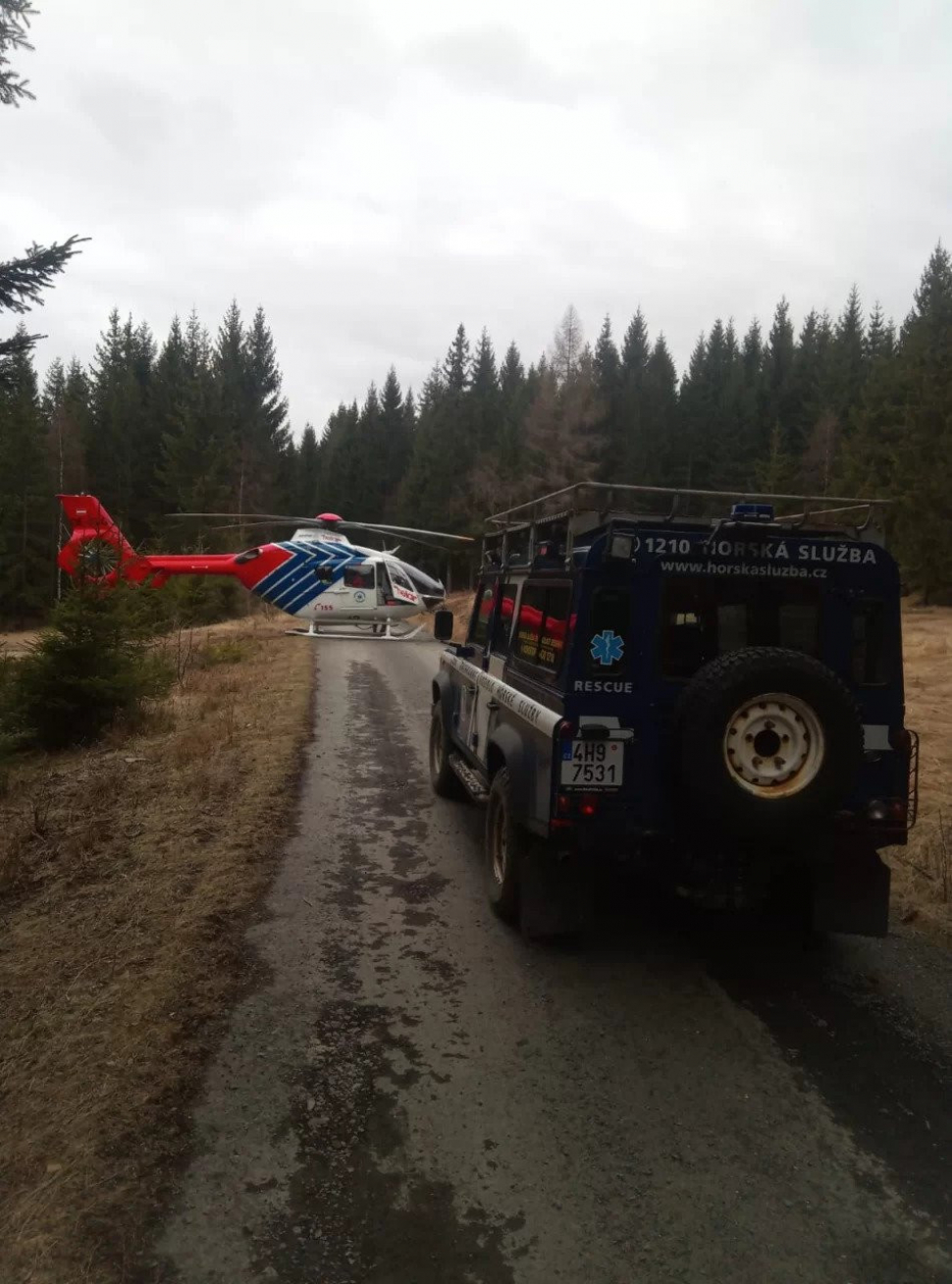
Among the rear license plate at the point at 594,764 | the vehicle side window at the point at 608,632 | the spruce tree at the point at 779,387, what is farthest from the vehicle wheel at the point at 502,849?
the spruce tree at the point at 779,387

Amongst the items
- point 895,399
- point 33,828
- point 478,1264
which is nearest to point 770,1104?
point 478,1264

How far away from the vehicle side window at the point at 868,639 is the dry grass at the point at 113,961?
3.90 meters

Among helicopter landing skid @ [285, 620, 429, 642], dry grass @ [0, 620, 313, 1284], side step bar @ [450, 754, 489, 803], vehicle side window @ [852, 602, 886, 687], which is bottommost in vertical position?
dry grass @ [0, 620, 313, 1284]

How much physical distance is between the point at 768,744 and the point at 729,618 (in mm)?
826

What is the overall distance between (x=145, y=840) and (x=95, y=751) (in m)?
4.32

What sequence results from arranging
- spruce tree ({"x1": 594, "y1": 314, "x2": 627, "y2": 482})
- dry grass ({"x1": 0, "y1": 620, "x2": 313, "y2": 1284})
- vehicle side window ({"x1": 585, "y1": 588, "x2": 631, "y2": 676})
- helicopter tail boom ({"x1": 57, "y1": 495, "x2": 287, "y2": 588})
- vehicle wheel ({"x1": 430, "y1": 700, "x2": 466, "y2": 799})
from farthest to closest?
spruce tree ({"x1": 594, "y1": 314, "x2": 627, "y2": 482}) → helicopter tail boom ({"x1": 57, "y1": 495, "x2": 287, "y2": 588}) → vehicle wheel ({"x1": 430, "y1": 700, "x2": 466, "y2": 799}) → vehicle side window ({"x1": 585, "y1": 588, "x2": 631, "y2": 676}) → dry grass ({"x1": 0, "y1": 620, "x2": 313, "y2": 1284})

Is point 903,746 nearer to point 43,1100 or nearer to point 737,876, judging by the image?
point 737,876

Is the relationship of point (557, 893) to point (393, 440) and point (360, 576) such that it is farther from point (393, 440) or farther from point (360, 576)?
point (393, 440)

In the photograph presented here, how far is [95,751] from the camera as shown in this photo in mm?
11227

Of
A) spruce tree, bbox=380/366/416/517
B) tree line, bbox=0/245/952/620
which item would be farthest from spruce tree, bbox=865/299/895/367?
spruce tree, bbox=380/366/416/517

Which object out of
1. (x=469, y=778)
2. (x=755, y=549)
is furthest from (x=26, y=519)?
(x=755, y=549)

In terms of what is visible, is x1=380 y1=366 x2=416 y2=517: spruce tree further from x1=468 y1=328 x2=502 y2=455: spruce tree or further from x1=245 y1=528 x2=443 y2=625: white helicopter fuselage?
Result: x1=245 y1=528 x2=443 y2=625: white helicopter fuselage

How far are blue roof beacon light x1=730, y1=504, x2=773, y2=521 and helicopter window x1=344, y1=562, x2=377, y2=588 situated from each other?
21217 millimetres

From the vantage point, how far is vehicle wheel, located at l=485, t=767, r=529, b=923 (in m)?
5.62
